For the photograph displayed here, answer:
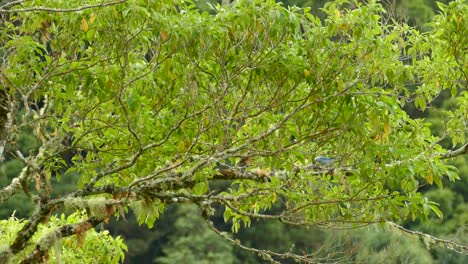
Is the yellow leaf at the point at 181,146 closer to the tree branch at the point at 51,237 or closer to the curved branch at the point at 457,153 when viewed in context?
the tree branch at the point at 51,237

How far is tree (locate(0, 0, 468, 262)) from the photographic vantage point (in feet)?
11.5

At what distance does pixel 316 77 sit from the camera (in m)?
3.62

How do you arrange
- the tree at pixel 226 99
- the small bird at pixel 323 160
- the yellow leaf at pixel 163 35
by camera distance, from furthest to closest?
the small bird at pixel 323 160, the tree at pixel 226 99, the yellow leaf at pixel 163 35

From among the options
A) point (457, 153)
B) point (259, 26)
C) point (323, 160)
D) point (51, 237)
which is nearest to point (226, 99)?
point (323, 160)

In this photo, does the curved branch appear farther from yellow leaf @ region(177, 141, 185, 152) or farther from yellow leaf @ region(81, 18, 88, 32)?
yellow leaf @ region(81, 18, 88, 32)

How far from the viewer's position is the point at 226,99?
13.6 feet

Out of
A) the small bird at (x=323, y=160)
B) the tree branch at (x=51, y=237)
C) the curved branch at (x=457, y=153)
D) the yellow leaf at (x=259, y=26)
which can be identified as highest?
the yellow leaf at (x=259, y=26)

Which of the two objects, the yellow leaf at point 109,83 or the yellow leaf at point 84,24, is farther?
the yellow leaf at point 109,83

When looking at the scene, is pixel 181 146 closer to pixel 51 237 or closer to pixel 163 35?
pixel 163 35

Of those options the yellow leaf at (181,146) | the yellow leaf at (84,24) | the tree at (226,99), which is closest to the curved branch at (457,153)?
the tree at (226,99)

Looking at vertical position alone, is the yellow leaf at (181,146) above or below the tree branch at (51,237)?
above

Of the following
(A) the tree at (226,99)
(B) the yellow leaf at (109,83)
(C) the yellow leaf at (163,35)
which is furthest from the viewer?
(B) the yellow leaf at (109,83)

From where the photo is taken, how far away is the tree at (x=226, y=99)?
11.5 feet

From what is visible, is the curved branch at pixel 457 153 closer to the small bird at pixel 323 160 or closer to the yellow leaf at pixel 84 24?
the small bird at pixel 323 160
